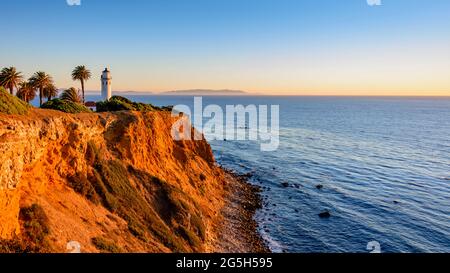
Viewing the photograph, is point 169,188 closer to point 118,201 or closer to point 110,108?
point 118,201

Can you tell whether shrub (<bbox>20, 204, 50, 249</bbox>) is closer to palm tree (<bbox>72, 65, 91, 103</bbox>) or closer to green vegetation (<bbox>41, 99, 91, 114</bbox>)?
green vegetation (<bbox>41, 99, 91, 114</bbox>)

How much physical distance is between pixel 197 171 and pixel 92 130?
2334cm

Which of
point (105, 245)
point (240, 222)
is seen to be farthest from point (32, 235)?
point (240, 222)

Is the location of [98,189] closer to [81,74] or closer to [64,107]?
[64,107]

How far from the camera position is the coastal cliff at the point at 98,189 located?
18.6 meters

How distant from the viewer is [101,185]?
29.1 m

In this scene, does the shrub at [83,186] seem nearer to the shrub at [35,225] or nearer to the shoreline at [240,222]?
the shrub at [35,225]

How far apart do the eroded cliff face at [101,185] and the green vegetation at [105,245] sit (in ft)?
0.27

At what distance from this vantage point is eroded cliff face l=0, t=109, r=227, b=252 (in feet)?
62.2

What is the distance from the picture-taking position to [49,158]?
77.8 feet

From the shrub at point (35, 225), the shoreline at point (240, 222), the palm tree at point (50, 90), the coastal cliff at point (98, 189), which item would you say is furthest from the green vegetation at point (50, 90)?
the shrub at point (35, 225)

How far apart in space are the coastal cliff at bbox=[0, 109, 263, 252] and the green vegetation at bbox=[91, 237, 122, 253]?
0.27 feet

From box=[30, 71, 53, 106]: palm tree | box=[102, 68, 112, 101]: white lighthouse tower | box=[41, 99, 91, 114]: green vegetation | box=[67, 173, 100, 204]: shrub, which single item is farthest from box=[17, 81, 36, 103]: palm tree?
box=[67, 173, 100, 204]: shrub

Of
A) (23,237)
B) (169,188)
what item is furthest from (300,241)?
(23,237)
